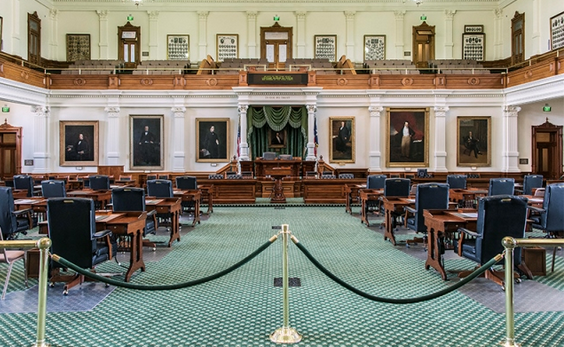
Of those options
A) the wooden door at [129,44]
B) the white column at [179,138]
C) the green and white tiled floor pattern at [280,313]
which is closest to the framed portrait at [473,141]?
the white column at [179,138]

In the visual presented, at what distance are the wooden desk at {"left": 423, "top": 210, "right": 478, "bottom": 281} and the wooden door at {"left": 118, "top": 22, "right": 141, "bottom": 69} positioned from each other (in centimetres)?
1992

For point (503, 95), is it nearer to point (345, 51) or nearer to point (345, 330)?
point (345, 51)

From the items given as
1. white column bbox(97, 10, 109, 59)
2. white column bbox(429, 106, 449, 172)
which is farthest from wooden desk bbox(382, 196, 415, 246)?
white column bbox(97, 10, 109, 59)

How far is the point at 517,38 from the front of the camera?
20.8 metres

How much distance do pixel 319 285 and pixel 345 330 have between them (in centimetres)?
132

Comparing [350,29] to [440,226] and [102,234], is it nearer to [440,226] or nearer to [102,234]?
[440,226]

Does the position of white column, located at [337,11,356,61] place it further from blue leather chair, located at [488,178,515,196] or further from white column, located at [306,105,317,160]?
blue leather chair, located at [488,178,515,196]

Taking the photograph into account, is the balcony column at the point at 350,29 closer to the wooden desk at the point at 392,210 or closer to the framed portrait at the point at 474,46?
the framed portrait at the point at 474,46

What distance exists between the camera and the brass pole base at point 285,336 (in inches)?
136

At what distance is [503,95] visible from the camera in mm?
18016

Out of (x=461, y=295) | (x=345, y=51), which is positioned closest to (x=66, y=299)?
(x=461, y=295)

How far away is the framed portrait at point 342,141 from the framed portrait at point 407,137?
1561mm

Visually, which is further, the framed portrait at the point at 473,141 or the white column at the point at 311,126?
the framed portrait at the point at 473,141

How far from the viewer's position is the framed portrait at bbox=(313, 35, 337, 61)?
868 inches
